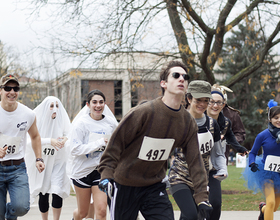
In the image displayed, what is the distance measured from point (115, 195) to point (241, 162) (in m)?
Result: 28.7

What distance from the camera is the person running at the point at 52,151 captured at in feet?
22.7

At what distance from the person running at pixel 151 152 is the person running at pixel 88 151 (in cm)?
192

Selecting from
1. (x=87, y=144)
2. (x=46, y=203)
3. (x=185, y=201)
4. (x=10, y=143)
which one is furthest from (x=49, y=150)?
(x=185, y=201)

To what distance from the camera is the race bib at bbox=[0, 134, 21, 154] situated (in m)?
4.80

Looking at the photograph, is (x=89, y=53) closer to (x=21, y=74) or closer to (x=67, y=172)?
(x=67, y=172)

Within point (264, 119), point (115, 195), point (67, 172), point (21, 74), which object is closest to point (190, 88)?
point (115, 195)

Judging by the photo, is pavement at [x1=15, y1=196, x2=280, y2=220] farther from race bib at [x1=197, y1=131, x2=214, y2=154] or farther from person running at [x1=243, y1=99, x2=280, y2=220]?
race bib at [x1=197, y1=131, x2=214, y2=154]

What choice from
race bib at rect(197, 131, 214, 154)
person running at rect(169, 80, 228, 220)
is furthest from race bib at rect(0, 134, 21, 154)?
race bib at rect(197, 131, 214, 154)

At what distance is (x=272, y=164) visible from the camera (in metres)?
6.11

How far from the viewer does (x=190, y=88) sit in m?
4.71

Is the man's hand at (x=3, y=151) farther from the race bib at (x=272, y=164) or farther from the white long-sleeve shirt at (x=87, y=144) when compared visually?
the race bib at (x=272, y=164)

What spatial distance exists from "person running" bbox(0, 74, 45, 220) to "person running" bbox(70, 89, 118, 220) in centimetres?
91

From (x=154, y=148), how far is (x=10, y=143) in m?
2.19

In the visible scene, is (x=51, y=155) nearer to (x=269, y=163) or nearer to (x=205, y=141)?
(x=205, y=141)
